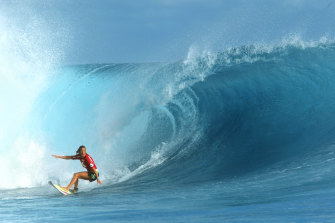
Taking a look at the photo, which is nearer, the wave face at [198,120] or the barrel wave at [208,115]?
the wave face at [198,120]

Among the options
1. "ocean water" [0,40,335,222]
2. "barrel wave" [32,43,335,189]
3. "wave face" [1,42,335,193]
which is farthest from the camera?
"barrel wave" [32,43,335,189]

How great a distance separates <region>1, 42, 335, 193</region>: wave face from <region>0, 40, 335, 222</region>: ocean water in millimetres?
37

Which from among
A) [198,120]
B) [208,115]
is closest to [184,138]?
[198,120]

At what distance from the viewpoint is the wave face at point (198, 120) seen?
29.4 feet

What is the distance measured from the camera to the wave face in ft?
29.4

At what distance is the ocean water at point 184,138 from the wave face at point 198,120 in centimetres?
4

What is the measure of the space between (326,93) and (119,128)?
5466 millimetres

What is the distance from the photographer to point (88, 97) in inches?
588

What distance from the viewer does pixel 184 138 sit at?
10992 mm

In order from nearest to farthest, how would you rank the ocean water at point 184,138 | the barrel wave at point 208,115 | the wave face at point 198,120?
the ocean water at point 184,138, the wave face at point 198,120, the barrel wave at point 208,115

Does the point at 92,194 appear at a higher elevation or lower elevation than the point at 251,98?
lower

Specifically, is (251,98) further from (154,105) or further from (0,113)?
(0,113)

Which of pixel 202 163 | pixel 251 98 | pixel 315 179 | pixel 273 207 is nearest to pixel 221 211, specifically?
pixel 273 207

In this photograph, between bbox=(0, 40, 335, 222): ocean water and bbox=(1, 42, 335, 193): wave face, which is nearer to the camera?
bbox=(0, 40, 335, 222): ocean water
